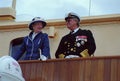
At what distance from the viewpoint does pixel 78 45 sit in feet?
24.7

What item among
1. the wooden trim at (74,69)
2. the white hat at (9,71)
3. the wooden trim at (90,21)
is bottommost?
the wooden trim at (74,69)

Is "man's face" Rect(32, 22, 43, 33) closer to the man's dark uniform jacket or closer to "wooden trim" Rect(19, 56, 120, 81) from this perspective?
the man's dark uniform jacket

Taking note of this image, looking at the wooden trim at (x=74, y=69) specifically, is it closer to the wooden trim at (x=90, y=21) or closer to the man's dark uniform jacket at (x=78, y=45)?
the man's dark uniform jacket at (x=78, y=45)

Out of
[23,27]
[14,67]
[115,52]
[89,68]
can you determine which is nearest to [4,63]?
[14,67]

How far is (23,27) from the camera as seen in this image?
10.4 metres

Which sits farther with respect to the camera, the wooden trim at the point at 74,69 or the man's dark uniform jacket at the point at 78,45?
the man's dark uniform jacket at the point at 78,45

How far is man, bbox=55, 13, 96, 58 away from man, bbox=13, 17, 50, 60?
0.71ft

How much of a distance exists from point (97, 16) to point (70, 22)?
6.99 feet

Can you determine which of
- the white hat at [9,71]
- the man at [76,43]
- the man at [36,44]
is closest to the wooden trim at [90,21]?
the man at [76,43]

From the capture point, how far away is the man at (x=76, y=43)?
7.45 meters

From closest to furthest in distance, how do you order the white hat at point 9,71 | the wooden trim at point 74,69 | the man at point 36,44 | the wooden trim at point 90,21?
the white hat at point 9,71
the wooden trim at point 74,69
the man at point 36,44
the wooden trim at point 90,21

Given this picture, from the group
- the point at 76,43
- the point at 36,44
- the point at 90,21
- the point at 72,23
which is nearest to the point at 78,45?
the point at 76,43

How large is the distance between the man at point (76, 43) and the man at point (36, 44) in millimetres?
217

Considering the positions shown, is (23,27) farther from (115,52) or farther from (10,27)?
(115,52)
